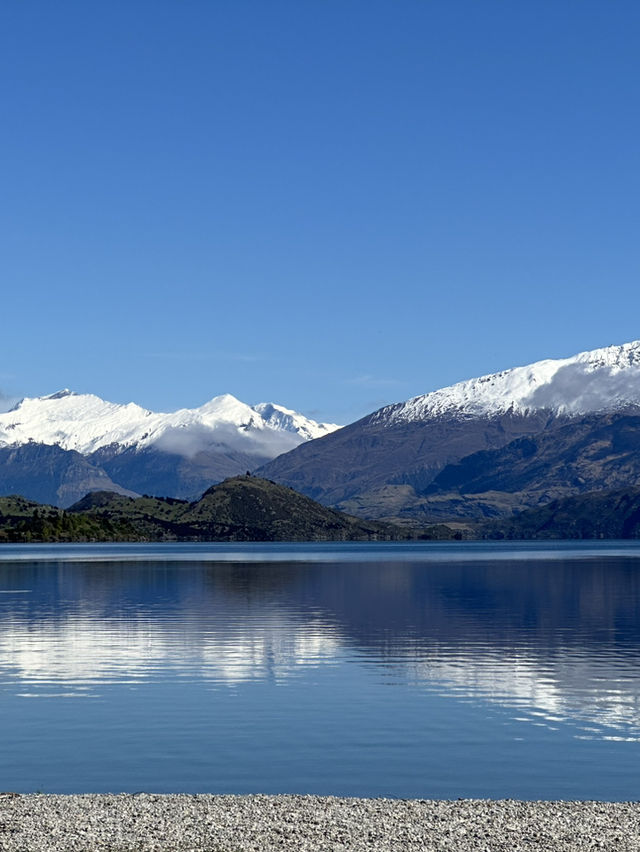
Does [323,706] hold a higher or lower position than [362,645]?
higher

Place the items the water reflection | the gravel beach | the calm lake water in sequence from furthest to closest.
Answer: the water reflection → the calm lake water → the gravel beach

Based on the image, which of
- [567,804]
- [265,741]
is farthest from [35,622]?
[567,804]

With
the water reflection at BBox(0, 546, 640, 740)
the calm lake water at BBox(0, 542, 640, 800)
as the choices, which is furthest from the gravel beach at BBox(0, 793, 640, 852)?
the water reflection at BBox(0, 546, 640, 740)

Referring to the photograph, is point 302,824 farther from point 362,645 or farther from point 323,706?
point 362,645

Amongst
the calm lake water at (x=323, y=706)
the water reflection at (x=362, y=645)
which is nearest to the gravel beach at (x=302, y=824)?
the calm lake water at (x=323, y=706)

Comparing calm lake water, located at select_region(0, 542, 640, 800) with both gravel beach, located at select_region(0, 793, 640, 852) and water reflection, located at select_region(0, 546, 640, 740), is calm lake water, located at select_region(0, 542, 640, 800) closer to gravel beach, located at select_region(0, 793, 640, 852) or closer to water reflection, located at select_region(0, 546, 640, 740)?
water reflection, located at select_region(0, 546, 640, 740)

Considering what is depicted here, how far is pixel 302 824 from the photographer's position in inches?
1569

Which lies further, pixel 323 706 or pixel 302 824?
pixel 323 706

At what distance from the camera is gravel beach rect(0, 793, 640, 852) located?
122 ft

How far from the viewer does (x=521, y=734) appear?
59062 mm

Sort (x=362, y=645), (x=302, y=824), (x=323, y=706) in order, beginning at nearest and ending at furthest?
(x=302, y=824) → (x=323, y=706) → (x=362, y=645)

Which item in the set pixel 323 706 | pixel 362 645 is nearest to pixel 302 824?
pixel 323 706

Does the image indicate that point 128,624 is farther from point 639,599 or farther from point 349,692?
point 639,599

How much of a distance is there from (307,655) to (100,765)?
42.8 metres
